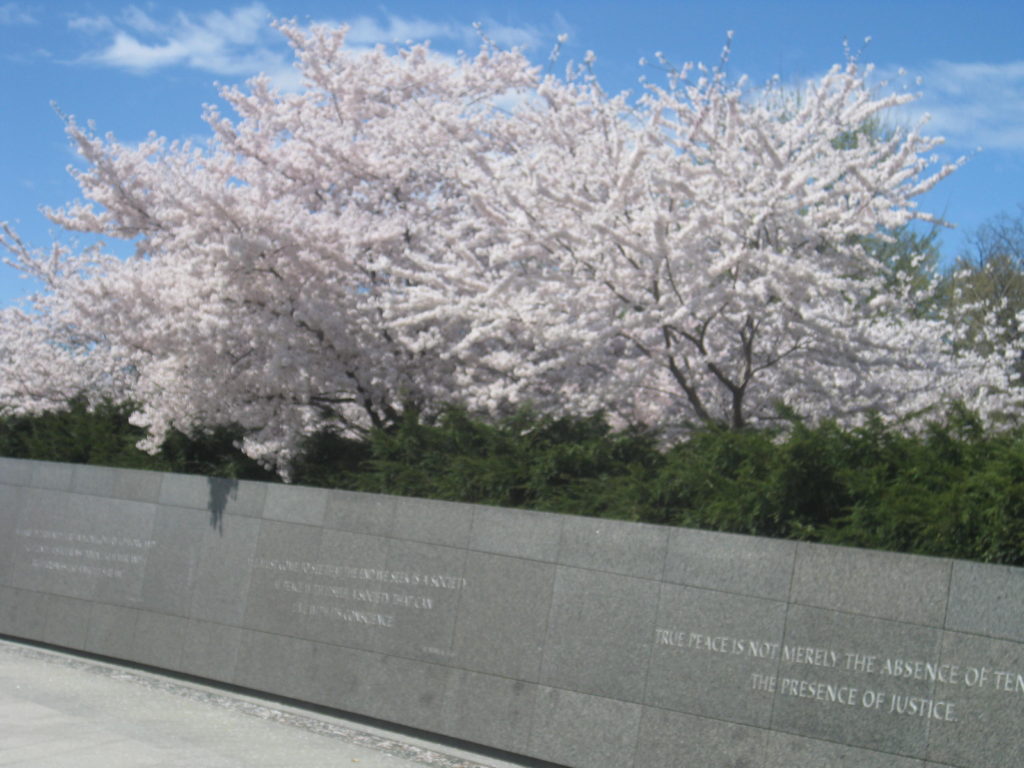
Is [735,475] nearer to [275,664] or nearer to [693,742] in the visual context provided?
[693,742]

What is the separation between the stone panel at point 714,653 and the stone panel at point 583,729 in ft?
0.98

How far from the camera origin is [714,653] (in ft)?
28.6

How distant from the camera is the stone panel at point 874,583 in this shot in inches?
305

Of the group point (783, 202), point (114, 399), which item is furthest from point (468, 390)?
point (114, 399)

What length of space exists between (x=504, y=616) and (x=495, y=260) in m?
3.37

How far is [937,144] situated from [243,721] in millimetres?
8048

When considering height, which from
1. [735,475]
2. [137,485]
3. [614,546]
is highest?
[735,475]

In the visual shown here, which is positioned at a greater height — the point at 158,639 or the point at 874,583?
the point at 874,583

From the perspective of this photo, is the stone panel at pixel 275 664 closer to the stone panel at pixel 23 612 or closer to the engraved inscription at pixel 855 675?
the stone panel at pixel 23 612

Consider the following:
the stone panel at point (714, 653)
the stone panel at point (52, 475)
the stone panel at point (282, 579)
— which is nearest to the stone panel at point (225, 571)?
the stone panel at point (282, 579)

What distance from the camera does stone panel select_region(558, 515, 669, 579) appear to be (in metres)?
9.28

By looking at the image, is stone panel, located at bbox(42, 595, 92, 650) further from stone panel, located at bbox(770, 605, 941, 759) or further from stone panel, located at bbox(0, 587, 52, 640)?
stone panel, located at bbox(770, 605, 941, 759)

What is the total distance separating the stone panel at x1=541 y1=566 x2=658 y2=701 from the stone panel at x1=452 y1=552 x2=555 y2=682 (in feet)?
0.44

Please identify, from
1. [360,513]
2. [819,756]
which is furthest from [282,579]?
[819,756]
